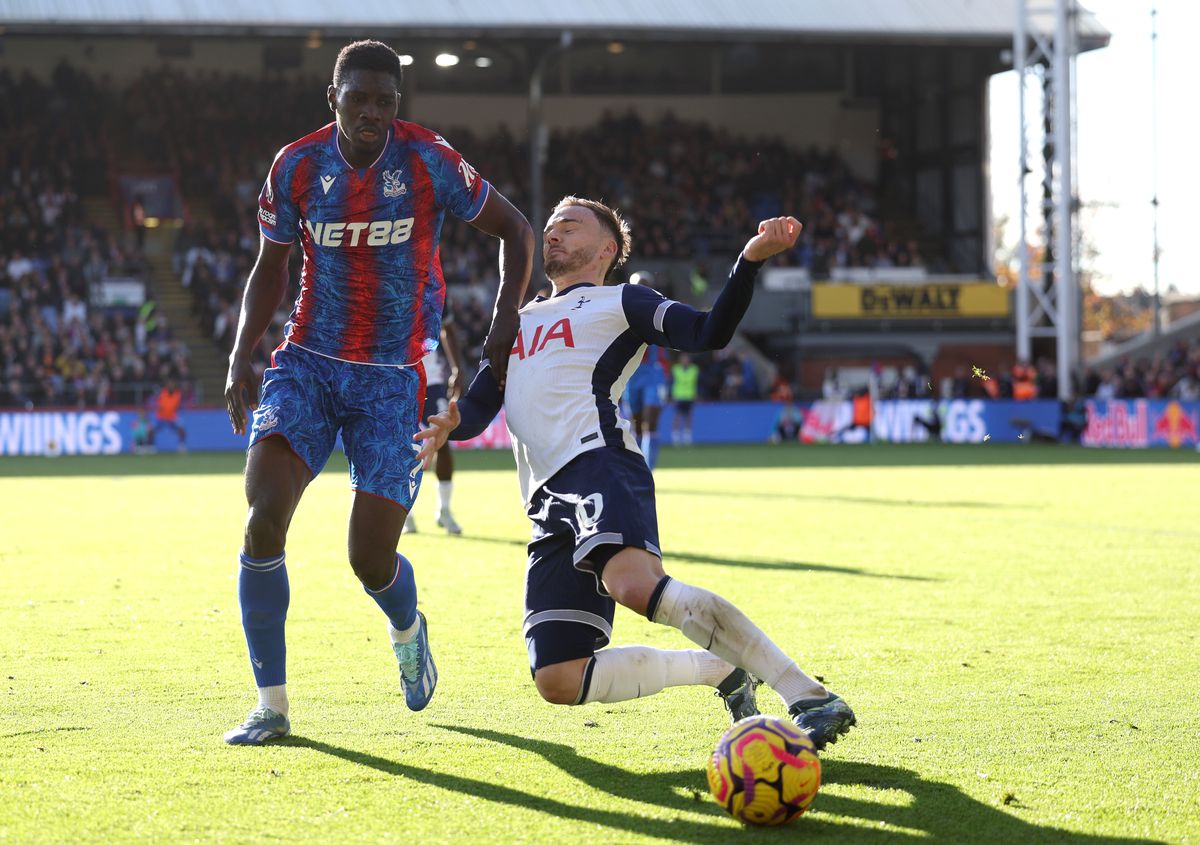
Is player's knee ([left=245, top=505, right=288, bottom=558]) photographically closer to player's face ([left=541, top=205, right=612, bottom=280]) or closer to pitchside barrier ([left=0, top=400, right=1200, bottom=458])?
player's face ([left=541, top=205, right=612, bottom=280])

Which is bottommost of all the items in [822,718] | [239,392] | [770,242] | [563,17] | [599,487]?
[822,718]

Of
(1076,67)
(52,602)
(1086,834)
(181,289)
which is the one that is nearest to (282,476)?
(1086,834)

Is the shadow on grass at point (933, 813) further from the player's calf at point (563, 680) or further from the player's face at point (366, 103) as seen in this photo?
the player's face at point (366, 103)

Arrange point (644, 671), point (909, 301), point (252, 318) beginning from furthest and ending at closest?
point (909, 301) → point (252, 318) → point (644, 671)

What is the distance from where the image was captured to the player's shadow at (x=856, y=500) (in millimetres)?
15180

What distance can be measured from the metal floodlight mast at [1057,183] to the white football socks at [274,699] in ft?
88.9

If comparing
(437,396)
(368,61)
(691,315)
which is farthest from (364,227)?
(437,396)

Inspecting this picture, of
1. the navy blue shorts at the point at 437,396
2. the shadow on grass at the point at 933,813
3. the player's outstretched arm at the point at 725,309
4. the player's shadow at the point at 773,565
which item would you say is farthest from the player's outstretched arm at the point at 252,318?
the navy blue shorts at the point at 437,396

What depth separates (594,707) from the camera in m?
5.75

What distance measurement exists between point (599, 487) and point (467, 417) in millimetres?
620

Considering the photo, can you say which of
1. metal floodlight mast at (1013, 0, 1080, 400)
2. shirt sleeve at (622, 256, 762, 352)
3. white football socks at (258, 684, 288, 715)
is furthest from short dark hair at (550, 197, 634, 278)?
metal floodlight mast at (1013, 0, 1080, 400)

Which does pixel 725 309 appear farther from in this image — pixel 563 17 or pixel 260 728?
pixel 563 17

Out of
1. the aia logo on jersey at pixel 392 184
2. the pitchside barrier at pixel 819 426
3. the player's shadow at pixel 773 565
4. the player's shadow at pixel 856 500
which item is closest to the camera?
the aia logo on jersey at pixel 392 184

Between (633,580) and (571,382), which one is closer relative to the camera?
(633,580)
